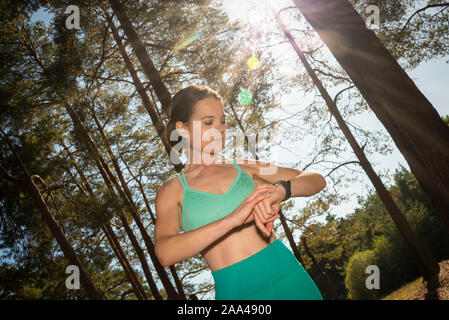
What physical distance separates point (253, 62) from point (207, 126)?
1000cm

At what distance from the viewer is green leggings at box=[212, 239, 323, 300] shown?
133 cm

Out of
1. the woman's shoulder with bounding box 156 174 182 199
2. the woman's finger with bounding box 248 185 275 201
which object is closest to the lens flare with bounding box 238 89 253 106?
the woman's shoulder with bounding box 156 174 182 199

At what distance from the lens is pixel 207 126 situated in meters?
1.68

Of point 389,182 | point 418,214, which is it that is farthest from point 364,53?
point 418,214

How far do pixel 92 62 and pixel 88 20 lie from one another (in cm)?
111

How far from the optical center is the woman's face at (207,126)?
1.68 meters

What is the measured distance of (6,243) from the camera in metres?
7.09

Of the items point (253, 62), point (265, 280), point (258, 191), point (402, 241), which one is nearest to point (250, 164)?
point (258, 191)

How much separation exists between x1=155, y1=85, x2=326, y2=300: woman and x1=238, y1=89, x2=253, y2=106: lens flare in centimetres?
963

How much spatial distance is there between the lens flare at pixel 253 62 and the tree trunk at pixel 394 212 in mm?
1949

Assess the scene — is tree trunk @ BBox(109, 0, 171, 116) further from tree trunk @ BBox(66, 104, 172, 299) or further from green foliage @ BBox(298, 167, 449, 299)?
green foliage @ BBox(298, 167, 449, 299)

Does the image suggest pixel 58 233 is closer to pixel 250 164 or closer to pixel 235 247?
pixel 250 164

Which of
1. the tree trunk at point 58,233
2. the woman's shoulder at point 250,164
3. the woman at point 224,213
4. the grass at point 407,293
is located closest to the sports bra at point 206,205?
the woman at point 224,213

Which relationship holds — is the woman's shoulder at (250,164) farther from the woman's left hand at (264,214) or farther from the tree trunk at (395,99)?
the tree trunk at (395,99)
